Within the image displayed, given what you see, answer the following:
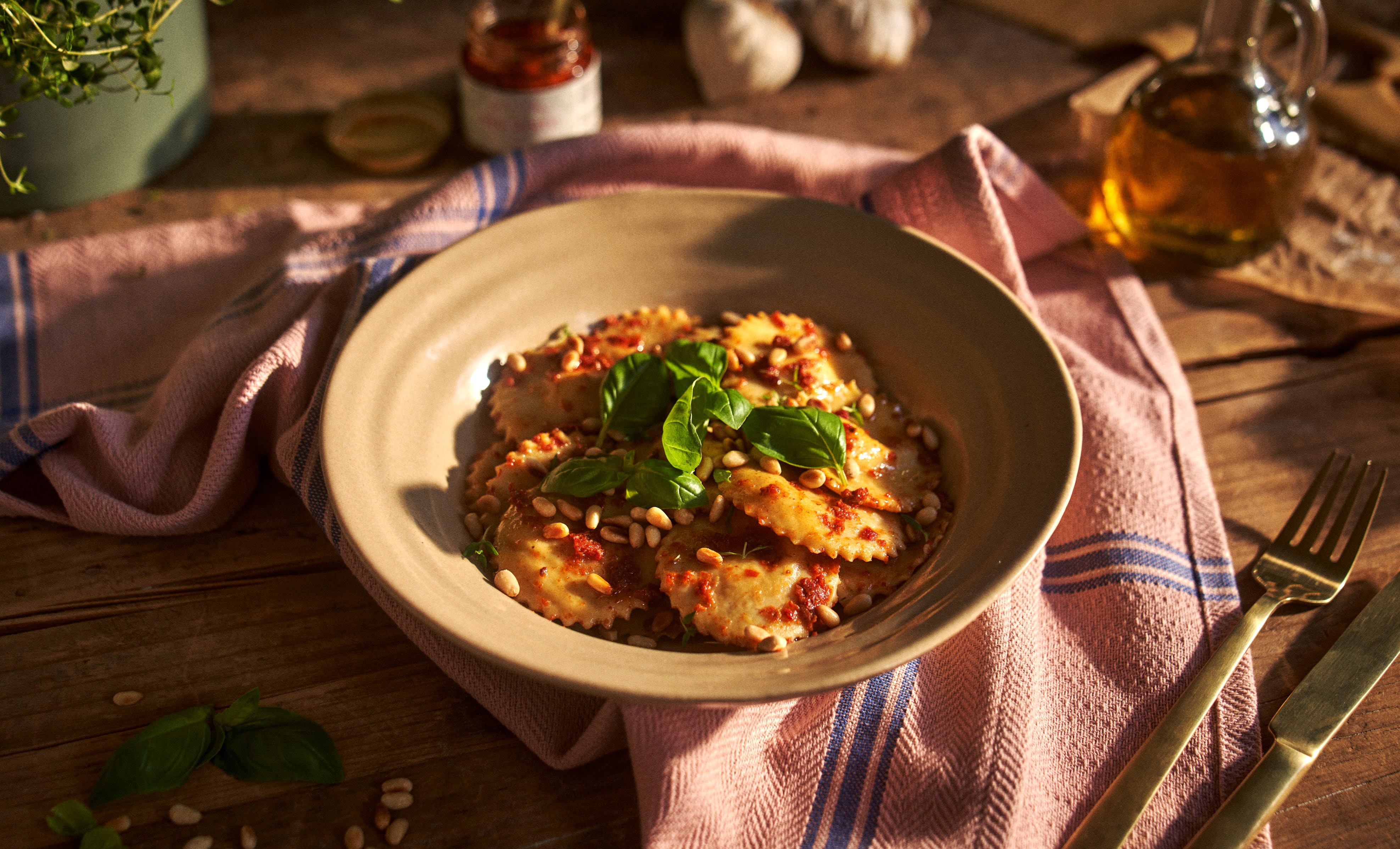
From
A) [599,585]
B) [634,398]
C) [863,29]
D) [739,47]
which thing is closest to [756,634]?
[599,585]

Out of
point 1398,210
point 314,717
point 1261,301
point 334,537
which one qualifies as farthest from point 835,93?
point 314,717

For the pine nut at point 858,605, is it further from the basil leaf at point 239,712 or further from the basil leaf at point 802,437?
the basil leaf at point 239,712

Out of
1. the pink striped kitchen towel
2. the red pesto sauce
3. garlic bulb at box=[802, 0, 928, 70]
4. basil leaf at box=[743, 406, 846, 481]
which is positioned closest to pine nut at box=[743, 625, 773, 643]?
the pink striped kitchen towel

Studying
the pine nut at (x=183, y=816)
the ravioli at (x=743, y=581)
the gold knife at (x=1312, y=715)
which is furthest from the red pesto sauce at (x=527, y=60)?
the gold knife at (x=1312, y=715)

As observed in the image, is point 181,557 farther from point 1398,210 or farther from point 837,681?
point 1398,210

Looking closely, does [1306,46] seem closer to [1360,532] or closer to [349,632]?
[1360,532]

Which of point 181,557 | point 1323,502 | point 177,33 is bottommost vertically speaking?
point 181,557
